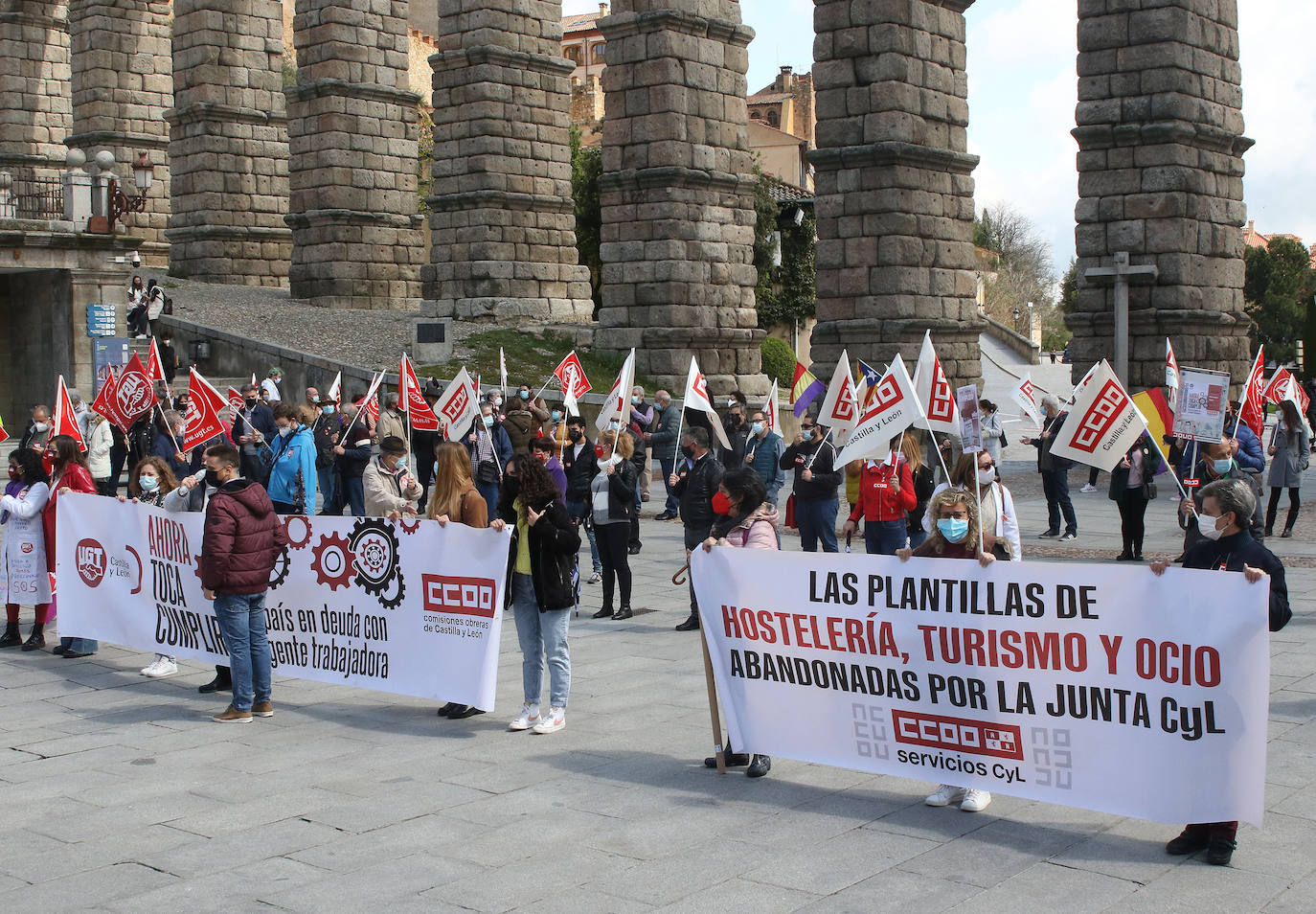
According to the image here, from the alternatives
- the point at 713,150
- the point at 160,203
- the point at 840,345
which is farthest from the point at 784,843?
the point at 160,203

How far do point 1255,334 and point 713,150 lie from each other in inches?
1837

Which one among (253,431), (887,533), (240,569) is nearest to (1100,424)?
(887,533)

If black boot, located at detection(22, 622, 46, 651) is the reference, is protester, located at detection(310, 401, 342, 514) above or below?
above

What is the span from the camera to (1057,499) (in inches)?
596

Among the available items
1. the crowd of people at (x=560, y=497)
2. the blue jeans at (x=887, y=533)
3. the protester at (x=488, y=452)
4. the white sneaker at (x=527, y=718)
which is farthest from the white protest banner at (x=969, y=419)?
the protester at (x=488, y=452)

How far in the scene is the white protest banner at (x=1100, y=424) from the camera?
809 cm

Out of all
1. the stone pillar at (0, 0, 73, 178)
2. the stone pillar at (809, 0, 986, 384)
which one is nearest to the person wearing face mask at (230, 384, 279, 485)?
the stone pillar at (809, 0, 986, 384)

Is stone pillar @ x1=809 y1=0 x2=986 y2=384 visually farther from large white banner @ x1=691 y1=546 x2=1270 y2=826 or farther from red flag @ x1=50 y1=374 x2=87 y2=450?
large white banner @ x1=691 y1=546 x2=1270 y2=826

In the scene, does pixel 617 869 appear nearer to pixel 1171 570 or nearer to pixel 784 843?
pixel 784 843

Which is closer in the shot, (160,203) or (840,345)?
(840,345)

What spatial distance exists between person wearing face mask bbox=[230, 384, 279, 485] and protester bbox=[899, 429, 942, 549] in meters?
6.28

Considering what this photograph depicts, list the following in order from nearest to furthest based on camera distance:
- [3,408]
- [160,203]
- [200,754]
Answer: [200,754], [3,408], [160,203]

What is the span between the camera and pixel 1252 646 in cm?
546

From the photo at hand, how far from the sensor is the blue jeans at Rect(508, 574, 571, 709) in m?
7.83
